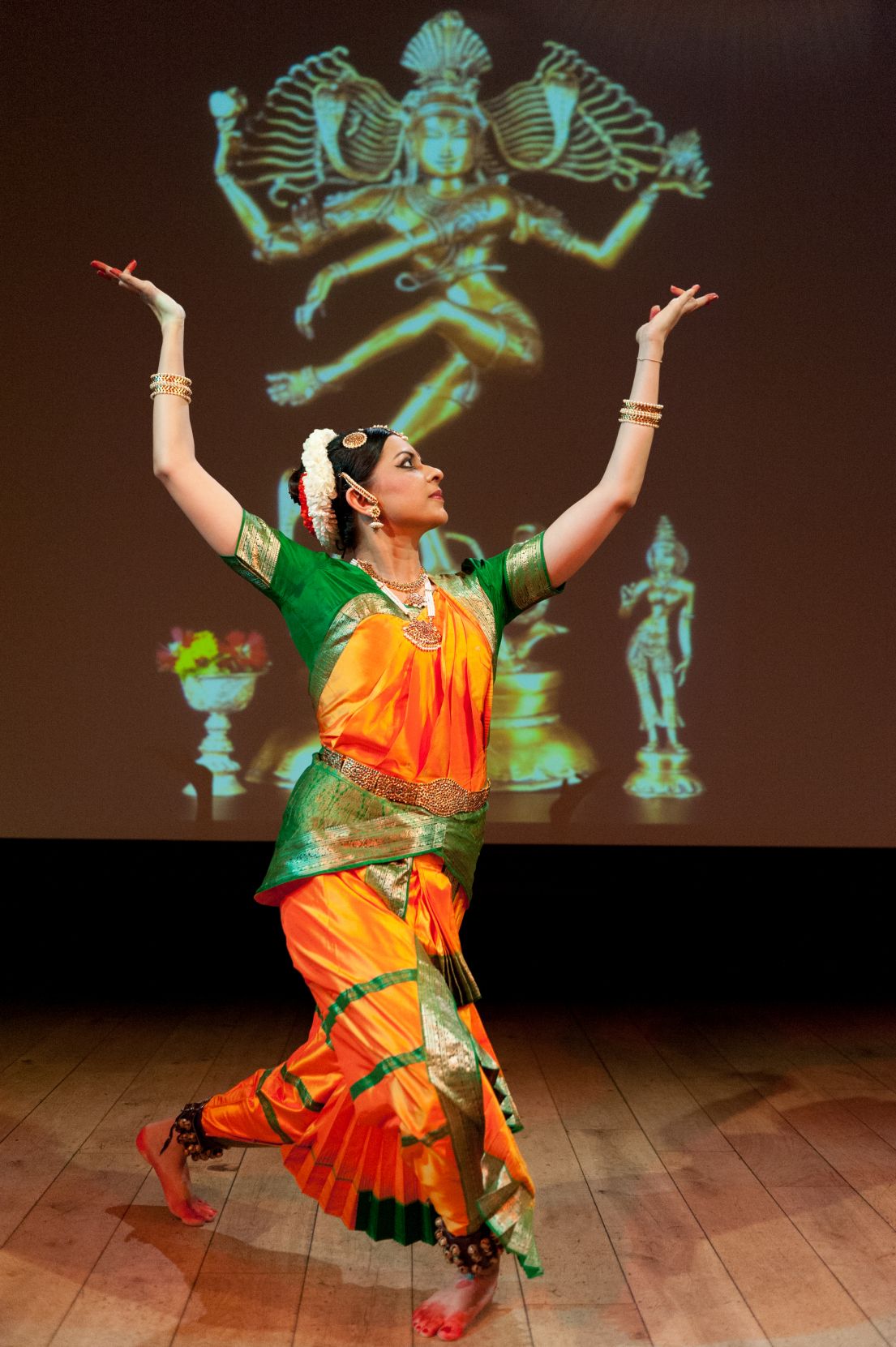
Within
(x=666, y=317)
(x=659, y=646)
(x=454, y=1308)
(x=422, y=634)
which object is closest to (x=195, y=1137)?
(x=454, y=1308)

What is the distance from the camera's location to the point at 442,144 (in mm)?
3562

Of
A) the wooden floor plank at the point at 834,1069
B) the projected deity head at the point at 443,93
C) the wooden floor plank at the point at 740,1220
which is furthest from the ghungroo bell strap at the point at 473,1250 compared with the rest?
the projected deity head at the point at 443,93

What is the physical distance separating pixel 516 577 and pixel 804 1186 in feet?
4.15

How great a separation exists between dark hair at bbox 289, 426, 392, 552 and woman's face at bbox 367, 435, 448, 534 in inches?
0.5

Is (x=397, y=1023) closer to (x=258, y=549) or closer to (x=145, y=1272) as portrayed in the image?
(x=145, y=1272)

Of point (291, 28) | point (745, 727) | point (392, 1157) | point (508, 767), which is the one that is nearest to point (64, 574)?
point (508, 767)

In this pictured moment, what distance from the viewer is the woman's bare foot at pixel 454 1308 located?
1788 millimetres

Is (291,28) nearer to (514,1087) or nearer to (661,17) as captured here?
(661,17)

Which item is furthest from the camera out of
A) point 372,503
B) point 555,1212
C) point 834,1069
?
point 834,1069

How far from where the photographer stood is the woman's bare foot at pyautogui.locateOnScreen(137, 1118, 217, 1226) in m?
2.18

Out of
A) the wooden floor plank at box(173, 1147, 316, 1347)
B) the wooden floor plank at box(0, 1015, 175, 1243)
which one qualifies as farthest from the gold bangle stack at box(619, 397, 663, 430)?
the wooden floor plank at box(0, 1015, 175, 1243)

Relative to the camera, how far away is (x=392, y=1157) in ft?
6.12

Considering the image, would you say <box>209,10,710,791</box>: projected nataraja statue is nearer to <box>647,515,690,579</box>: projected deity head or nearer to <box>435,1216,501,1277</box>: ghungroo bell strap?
<box>647,515,690,579</box>: projected deity head

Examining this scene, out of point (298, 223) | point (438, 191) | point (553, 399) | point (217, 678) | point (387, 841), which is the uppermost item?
point (438, 191)
